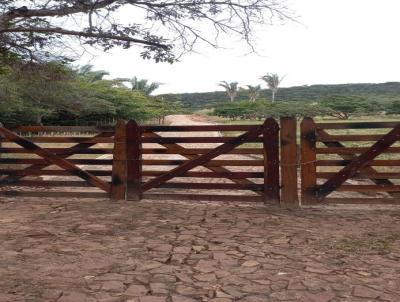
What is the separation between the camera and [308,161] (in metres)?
7.25

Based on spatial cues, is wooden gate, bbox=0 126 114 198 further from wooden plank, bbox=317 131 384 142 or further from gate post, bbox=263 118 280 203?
wooden plank, bbox=317 131 384 142

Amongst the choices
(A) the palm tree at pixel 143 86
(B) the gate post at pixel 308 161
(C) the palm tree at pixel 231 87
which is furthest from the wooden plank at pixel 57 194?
(C) the palm tree at pixel 231 87

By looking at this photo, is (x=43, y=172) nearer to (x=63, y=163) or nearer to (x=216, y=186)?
(x=63, y=163)

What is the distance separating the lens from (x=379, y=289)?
3904 mm

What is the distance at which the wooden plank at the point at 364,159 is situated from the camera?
694 centimetres

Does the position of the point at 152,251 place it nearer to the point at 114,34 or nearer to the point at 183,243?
the point at 183,243

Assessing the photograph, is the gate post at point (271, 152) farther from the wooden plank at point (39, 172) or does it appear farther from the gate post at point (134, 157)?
the wooden plank at point (39, 172)

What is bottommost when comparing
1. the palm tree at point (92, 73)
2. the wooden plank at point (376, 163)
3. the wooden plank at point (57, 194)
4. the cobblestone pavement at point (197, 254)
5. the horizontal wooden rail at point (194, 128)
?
the cobblestone pavement at point (197, 254)

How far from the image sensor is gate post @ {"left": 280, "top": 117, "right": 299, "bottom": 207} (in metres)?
7.26

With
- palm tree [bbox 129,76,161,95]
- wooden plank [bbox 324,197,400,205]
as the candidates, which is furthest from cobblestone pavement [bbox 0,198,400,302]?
palm tree [bbox 129,76,161,95]

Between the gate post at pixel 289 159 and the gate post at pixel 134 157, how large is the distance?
2.37 metres

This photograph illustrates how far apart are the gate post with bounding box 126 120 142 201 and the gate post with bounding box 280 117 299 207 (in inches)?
93.5

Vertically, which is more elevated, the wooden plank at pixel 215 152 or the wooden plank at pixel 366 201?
the wooden plank at pixel 215 152

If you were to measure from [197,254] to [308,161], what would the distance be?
307 centimetres
